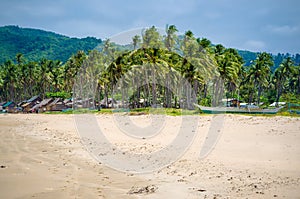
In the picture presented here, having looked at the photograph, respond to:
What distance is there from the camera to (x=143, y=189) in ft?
22.2

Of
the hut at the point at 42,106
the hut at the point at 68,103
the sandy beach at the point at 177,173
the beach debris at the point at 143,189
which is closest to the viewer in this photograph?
the sandy beach at the point at 177,173

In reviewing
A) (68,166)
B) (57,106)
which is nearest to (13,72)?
(57,106)

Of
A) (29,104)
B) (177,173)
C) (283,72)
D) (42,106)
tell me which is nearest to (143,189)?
(177,173)

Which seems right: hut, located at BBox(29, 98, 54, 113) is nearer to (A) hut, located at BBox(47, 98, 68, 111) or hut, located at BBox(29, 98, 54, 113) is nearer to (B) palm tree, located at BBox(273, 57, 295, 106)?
(A) hut, located at BBox(47, 98, 68, 111)

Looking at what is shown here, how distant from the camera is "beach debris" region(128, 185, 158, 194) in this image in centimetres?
654

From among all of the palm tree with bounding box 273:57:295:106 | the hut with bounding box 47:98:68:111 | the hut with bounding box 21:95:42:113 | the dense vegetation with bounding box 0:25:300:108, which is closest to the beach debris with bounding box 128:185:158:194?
the dense vegetation with bounding box 0:25:300:108

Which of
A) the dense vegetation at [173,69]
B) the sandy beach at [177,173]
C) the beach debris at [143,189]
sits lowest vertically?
the beach debris at [143,189]

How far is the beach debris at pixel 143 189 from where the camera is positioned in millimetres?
6535

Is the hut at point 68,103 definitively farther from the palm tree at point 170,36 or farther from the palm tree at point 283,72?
the palm tree at point 283,72

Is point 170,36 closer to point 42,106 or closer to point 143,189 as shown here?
point 143,189

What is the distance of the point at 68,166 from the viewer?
9211 mm

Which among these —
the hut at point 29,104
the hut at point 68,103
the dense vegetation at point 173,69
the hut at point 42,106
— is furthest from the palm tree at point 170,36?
the hut at point 29,104

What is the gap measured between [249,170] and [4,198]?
6241 mm

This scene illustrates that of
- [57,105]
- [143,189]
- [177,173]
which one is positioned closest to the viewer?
[143,189]
